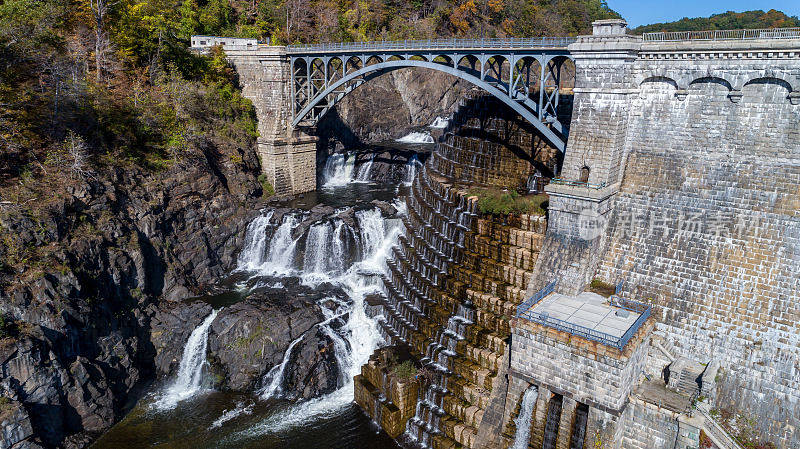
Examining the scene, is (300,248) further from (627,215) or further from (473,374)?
(627,215)

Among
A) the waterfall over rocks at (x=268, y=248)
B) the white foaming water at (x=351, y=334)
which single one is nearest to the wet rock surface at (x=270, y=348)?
the white foaming water at (x=351, y=334)

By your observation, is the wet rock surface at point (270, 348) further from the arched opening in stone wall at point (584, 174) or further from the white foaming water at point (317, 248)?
the arched opening in stone wall at point (584, 174)

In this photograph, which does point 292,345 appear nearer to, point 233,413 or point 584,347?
point 233,413

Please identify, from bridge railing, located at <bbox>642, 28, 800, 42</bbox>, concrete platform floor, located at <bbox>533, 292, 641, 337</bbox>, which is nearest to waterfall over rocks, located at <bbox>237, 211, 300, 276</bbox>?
concrete platform floor, located at <bbox>533, 292, 641, 337</bbox>

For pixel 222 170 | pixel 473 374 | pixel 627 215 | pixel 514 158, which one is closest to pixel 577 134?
pixel 627 215

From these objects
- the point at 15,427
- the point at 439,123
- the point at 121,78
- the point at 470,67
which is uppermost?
the point at 470,67

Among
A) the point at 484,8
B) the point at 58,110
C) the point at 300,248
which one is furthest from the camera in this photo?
the point at 484,8

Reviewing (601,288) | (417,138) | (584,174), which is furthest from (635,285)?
(417,138)
